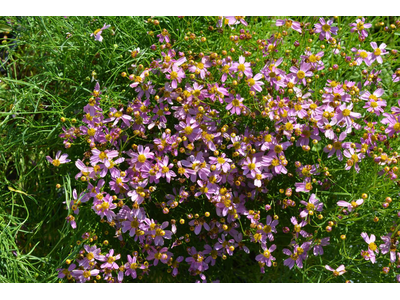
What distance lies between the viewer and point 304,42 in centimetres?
152

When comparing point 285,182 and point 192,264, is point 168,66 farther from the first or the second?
→ point 192,264

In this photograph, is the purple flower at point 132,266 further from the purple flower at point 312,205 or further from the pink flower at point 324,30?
the pink flower at point 324,30

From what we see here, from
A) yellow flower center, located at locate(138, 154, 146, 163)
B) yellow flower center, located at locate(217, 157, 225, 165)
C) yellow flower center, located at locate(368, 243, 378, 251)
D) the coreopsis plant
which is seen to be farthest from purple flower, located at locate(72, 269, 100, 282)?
yellow flower center, located at locate(368, 243, 378, 251)

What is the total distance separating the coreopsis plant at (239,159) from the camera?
1.30 meters

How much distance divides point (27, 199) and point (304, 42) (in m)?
1.21

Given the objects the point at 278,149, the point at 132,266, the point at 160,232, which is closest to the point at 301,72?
the point at 278,149

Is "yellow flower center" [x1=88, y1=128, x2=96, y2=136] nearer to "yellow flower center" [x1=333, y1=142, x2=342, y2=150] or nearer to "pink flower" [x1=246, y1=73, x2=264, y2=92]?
"pink flower" [x1=246, y1=73, x2=264, y2=92]

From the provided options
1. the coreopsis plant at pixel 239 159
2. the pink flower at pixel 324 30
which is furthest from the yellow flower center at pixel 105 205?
the pink flower at pixel 324 30

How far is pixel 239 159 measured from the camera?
138 centimetres

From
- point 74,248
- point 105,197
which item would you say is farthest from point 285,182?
point 74,248

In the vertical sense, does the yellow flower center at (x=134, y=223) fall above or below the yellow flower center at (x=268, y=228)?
below

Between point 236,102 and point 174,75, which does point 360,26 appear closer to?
point 236,102

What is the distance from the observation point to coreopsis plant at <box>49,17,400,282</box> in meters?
1.30

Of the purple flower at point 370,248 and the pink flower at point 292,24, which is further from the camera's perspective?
the pink flower at point 292,24
